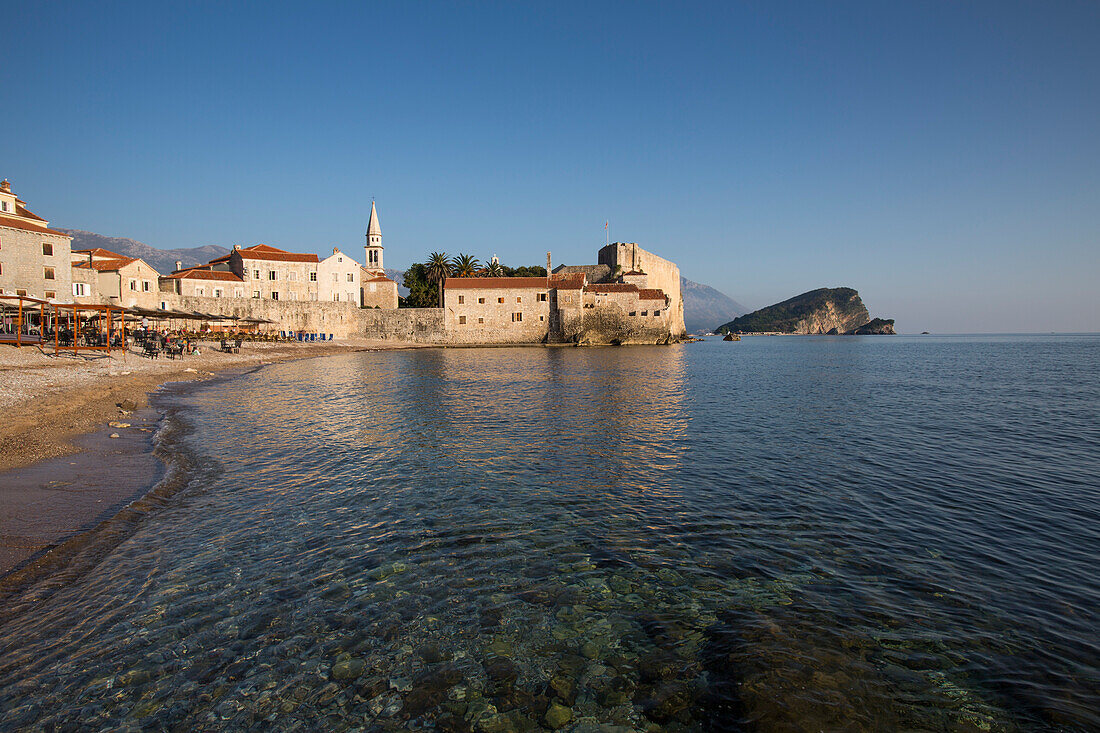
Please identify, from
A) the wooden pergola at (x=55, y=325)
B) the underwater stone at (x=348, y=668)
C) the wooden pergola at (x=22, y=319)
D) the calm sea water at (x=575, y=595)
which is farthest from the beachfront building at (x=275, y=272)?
the underwater stone at (x=348, y=668)

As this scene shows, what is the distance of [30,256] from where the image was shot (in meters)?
37.0

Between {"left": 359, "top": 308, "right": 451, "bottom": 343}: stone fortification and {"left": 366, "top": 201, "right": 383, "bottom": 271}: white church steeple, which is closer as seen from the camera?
{"left": 359, "top": 308, "right": 451, "bottom": 343}: stone fortification

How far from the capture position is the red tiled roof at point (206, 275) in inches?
2214

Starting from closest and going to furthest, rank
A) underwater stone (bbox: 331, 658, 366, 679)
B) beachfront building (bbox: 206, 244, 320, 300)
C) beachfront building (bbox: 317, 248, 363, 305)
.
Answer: underwater stone (bbox: 331, 658, 366, 679) < beachfront building (bbox: 206, 244, 320, 300) < beachfront building (bbox: 317, 248, 363, 305)

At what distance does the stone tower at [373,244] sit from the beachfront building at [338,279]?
55.2ft

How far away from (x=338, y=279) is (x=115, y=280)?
21363 millimetres

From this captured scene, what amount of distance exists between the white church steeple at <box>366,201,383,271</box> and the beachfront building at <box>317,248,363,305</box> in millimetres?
A: 16812

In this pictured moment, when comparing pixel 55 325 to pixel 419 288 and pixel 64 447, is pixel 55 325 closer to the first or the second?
pixel 64 447

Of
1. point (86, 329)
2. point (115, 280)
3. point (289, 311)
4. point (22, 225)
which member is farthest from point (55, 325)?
point (289, 311)

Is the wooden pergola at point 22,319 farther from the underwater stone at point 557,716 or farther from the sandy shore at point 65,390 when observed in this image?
the underwater stone at point 557,716

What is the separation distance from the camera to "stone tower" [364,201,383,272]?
80375 mm

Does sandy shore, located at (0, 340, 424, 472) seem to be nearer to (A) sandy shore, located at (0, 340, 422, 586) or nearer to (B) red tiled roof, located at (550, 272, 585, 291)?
(A) sandy shore, located at (0, 340, 422, 586)

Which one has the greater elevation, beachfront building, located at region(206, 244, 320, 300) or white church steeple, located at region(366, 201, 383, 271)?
white church steeple, located at region(366, 201, 383, 271)

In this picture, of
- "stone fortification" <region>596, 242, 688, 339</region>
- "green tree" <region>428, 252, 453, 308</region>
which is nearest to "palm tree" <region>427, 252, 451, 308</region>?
"green tree" <region>428, 252, 453, 308</region>
